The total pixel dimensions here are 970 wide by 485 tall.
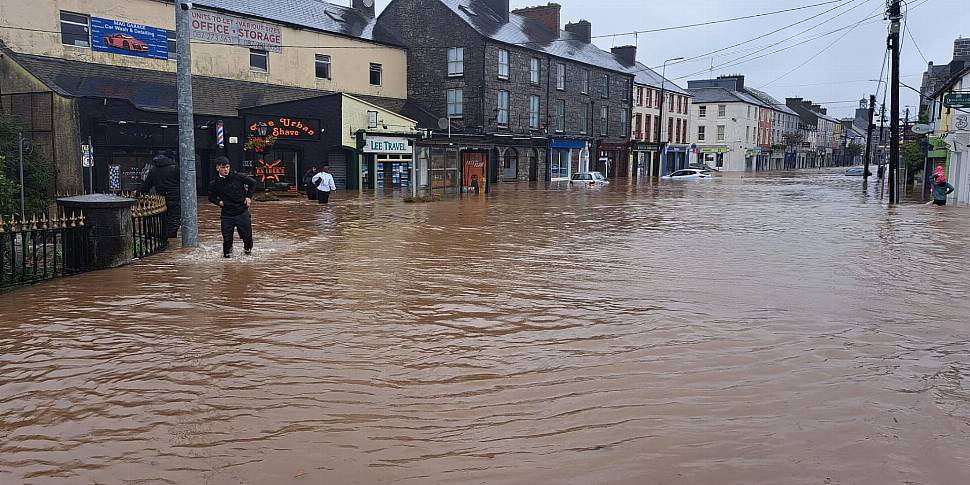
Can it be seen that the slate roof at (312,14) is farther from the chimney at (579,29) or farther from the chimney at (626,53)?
the chimney at (626,53)

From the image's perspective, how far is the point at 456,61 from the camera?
139ft

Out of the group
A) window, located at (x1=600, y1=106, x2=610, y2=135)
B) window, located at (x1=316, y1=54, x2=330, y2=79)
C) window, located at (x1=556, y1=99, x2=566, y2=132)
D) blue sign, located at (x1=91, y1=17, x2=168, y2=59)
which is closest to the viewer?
blue sign, located at (x1=91, y1=17, x2=168, y2=59)

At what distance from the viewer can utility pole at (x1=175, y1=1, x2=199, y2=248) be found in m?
12.0

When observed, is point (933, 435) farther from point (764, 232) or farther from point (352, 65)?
point (352, 65)

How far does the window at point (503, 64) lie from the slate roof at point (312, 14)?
6.67 metres

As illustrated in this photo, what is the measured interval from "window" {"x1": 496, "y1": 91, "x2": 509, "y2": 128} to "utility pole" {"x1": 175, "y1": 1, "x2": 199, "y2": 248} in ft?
106

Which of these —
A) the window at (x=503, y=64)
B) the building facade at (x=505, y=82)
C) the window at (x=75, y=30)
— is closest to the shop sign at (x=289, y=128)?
the window at (x=75, y=30)

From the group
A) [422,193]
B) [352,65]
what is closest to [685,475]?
[422,193]

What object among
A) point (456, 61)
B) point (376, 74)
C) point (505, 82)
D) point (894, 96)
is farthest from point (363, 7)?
point (894, 96)

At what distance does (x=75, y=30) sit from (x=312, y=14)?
13.5 meters

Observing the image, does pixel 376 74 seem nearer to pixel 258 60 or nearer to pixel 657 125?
pixel 258 60

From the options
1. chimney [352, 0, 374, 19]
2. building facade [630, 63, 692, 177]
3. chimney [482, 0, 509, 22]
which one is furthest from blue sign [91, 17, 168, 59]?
building facade [630, 63, 692, 177]

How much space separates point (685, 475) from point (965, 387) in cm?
284

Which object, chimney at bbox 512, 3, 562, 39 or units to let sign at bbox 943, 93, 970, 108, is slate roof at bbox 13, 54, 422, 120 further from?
units to let sign at bbox 943, 93, 970, 108
